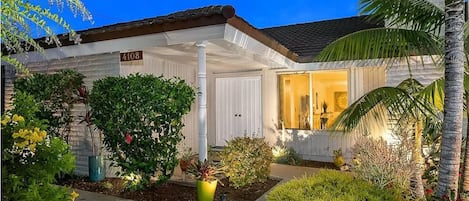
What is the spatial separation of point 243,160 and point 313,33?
7.04 m

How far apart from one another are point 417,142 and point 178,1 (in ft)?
237

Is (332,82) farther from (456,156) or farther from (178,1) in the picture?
(178,1)

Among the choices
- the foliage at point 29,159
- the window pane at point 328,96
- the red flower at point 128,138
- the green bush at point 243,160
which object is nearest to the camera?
the foliage at point 29,159

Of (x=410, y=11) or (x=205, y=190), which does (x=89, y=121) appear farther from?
(x=410, y=11)

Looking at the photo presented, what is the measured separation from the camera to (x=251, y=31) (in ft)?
20.9

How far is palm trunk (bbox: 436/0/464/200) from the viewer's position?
428cm

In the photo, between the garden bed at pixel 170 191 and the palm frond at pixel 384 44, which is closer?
the palm frond at pixel 384 44

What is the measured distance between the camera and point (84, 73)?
805 centimetres

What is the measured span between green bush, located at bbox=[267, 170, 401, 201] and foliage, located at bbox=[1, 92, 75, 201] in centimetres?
256

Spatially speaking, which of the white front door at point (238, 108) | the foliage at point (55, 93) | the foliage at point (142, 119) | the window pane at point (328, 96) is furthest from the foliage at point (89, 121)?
the window pane at point (328, 96)

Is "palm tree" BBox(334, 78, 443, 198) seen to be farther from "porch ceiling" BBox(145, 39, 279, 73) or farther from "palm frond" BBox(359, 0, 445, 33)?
"porch ceiling" BBox(145, 39, 279, 73)

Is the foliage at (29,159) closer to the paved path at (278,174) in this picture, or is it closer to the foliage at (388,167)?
the paved path at (278,174)

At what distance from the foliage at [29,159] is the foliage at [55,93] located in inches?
163

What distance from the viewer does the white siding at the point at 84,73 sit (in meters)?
7.64
